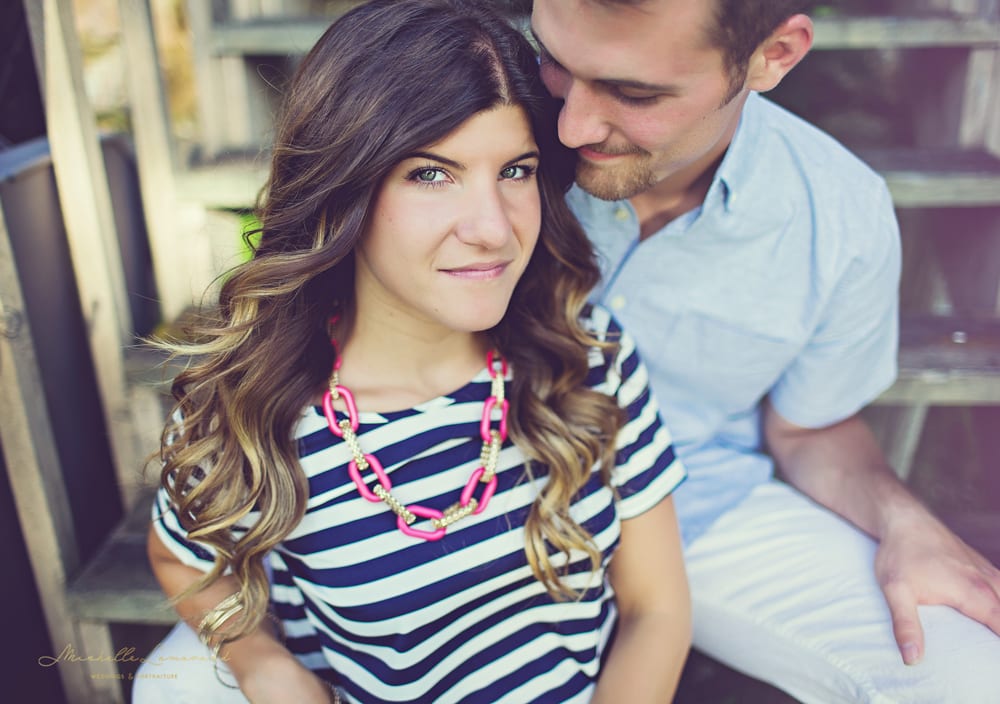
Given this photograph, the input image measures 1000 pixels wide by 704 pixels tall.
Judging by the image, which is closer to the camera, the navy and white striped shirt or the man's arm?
the navy and white striped shirt

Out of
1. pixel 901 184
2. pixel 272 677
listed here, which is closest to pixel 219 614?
pixel 272 677

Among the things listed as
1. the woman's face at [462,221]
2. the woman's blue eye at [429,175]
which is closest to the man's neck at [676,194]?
the woman's face at [462,221]

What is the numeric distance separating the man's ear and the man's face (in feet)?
0.19

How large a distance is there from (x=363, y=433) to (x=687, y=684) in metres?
1.37

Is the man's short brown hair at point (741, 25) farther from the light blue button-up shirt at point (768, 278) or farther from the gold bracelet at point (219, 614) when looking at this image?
the gold bracelet at point (219, 614)

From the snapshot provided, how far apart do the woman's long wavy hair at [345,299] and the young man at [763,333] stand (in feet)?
0.53

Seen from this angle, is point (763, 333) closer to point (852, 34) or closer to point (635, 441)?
point (635, 441)

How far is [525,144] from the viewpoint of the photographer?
4.32ft

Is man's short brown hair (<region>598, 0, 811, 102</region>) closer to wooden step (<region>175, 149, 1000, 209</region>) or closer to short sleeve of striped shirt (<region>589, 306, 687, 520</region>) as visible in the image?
short sleeve of striped shirt (<region>589, 306, 687, 520</region>)

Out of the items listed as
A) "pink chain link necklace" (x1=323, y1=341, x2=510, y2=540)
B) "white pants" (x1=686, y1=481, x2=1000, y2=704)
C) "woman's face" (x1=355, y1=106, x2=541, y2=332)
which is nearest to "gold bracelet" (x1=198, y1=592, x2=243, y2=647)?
"pink chain link necklace" (x1=323, y1=341, x2=510, y2=540)

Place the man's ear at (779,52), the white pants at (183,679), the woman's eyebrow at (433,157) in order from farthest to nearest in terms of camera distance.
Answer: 1. the white pants at (183,679)
2. the man's ear at (779,52)
3. the woman's eyebrow at (433,157)

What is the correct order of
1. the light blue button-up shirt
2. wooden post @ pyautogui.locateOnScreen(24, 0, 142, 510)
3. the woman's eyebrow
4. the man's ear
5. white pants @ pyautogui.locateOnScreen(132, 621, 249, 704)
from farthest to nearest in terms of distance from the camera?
wooden post @ pyautogui.locateOnScreen(24, 0, 142, 510) < the light blue button-up shirt < white pants @ pyautogui.locateOnScreen(132, 621, 249, 704) < the man's ear < the woman's eyebrow

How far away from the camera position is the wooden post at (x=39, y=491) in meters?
1.73

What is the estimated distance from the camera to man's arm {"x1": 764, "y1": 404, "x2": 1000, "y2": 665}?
1.52 metres
